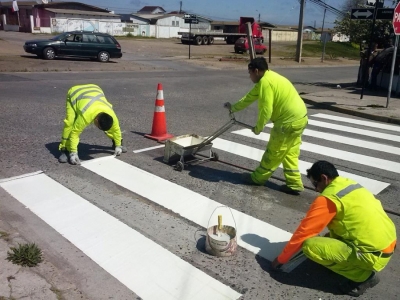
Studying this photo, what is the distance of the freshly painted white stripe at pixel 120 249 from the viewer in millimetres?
3385

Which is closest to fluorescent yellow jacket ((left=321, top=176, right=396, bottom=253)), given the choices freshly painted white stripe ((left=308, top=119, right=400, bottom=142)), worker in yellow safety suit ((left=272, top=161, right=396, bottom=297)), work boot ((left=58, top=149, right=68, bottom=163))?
worker in yellow safety suit ((left=272, top=161, right=396, bottom=297))

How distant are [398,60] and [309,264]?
13023 mm

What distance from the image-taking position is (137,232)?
426 centimetres

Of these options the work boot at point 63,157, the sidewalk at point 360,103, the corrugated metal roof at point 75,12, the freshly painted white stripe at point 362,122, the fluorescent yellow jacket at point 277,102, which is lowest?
the freshly painted white stripe at point 362,122

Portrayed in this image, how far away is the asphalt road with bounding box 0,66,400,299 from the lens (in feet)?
11.7

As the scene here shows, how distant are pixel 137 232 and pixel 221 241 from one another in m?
0.97

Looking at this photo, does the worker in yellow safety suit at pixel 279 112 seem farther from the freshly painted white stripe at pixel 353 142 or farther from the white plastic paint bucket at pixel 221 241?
the freshly painted white stripe at pixel 353 142

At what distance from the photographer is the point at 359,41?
17.7 metres

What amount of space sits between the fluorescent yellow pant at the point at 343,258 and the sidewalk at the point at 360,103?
817cm

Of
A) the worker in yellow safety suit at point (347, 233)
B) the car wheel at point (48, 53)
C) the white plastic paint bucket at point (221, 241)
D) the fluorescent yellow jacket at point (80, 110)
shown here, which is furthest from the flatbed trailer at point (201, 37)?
the worker in yellow safety suit at point (347, 233)

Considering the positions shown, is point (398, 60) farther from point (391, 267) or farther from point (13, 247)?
point (13, 247)

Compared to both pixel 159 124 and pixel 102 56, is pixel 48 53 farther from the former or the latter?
pixel 159 124

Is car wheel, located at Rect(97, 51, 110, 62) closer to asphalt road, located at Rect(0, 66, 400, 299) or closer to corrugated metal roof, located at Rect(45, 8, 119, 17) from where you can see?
asphalt road, located at Rect(0, 66, 400, 299)

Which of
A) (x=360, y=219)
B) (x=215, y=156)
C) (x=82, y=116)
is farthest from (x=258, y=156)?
(x=360, y=219)
